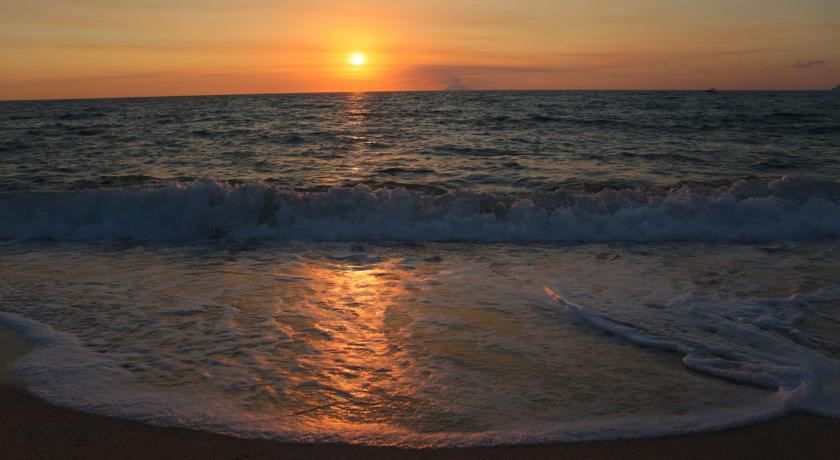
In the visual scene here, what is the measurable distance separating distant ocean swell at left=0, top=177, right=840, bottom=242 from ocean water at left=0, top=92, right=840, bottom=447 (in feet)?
0.14

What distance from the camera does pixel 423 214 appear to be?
29.8ft

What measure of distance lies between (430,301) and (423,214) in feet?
12.5

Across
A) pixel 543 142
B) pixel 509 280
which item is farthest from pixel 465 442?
pixel 543 142

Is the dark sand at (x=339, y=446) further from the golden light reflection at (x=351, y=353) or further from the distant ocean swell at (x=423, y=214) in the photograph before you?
the distant ocean swell at (x=423, y=214)

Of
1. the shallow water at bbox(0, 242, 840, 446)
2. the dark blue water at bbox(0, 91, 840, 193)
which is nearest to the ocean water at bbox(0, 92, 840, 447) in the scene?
the shallow water at bbox(0, 242, 840, 446)

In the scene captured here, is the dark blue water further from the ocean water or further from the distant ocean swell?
the distant ocean swell

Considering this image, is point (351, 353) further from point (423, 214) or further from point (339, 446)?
point (423, 214)

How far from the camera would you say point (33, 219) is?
356 inches

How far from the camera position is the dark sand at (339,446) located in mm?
2939

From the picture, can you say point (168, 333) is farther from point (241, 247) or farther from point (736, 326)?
point (736, 326)

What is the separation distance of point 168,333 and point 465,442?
2663 millimetres

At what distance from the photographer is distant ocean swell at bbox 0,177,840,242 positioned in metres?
8.43

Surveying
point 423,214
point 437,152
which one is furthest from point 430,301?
point 437,152

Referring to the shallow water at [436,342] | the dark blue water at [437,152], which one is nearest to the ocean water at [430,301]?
the shallow water at [436,342]
